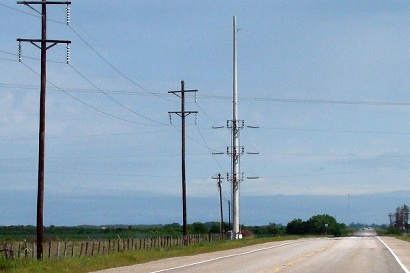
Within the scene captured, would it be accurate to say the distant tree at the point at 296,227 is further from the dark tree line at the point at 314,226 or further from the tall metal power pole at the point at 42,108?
the tall metal power pole at the point at 42,108

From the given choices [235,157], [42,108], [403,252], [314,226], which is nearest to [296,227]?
[314,226]

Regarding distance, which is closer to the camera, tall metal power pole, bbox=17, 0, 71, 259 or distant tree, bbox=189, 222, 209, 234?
tall metal power pole, bbox=17, 0, 71, 259

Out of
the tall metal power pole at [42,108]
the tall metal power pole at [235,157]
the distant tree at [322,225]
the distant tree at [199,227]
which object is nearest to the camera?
the tall metal power pole at [42,108]

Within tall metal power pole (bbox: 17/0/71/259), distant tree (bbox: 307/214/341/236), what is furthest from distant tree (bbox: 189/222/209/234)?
tall metal power pole (bbox: 17/0/71/259)

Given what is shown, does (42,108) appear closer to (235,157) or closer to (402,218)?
(235,157)

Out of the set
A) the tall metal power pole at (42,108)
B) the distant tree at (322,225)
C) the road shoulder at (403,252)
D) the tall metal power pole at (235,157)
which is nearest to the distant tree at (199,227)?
the distant tree at (322,225)

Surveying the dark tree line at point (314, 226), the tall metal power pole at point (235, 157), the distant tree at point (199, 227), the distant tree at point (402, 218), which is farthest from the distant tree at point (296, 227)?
the tall metal power pole at point (235, 157)

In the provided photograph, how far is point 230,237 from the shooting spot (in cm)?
7050

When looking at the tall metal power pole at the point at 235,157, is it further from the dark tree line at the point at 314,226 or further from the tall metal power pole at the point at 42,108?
the dark tree line at the point at 314,226

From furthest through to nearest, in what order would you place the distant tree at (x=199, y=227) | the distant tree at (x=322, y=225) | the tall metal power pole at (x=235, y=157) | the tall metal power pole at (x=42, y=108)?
the distant tree at (x=322, y=225), the distant tree at (x=199, y=227), the tall metal power pole at (x=235, y=157), the tall metal power pole at (x=42, y=108)

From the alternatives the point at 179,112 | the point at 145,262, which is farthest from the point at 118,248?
the point at 179,112

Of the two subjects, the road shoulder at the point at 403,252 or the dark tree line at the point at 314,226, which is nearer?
the road shoulder at the point at 403,252

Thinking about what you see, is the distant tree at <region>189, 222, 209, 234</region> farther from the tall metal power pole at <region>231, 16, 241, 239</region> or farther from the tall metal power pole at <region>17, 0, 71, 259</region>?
the tall metal power pole at <region>17, 0, 71, 259</region>

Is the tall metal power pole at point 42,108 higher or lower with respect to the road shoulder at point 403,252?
higher
